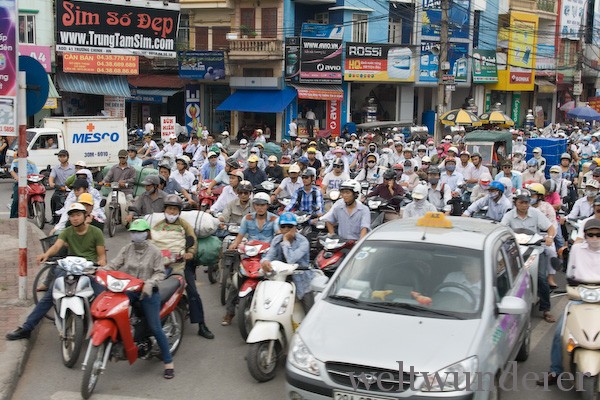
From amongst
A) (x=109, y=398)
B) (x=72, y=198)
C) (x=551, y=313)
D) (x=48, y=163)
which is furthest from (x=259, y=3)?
(x=109, y=398)

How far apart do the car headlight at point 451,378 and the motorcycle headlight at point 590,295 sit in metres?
1.89

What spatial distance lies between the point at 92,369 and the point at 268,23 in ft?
102

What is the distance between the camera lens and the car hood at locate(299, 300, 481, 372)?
550 cm

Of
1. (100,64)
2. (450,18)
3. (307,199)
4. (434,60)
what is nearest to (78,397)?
(307,199)

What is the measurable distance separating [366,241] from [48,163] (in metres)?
17.6

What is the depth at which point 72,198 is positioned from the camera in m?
11.3

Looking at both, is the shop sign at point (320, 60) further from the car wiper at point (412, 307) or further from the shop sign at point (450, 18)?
the car wiper at point (412, 307)

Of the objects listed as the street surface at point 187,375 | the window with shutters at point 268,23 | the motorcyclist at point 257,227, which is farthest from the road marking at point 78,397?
the window with shutters at point 268,23

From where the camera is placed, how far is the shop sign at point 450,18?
1563 inches

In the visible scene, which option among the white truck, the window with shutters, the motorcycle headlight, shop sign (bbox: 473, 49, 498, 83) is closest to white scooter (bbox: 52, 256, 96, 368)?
the motorcycle headlight

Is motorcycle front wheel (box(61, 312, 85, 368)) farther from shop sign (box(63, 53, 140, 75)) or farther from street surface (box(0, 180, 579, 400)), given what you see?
shop sign (box(63, 53, 140, 75))

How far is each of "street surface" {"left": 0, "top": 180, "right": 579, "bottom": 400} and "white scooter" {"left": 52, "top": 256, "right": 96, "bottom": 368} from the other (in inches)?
10.3

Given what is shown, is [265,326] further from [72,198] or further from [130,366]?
[72,198]

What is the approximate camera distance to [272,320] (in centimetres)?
732
